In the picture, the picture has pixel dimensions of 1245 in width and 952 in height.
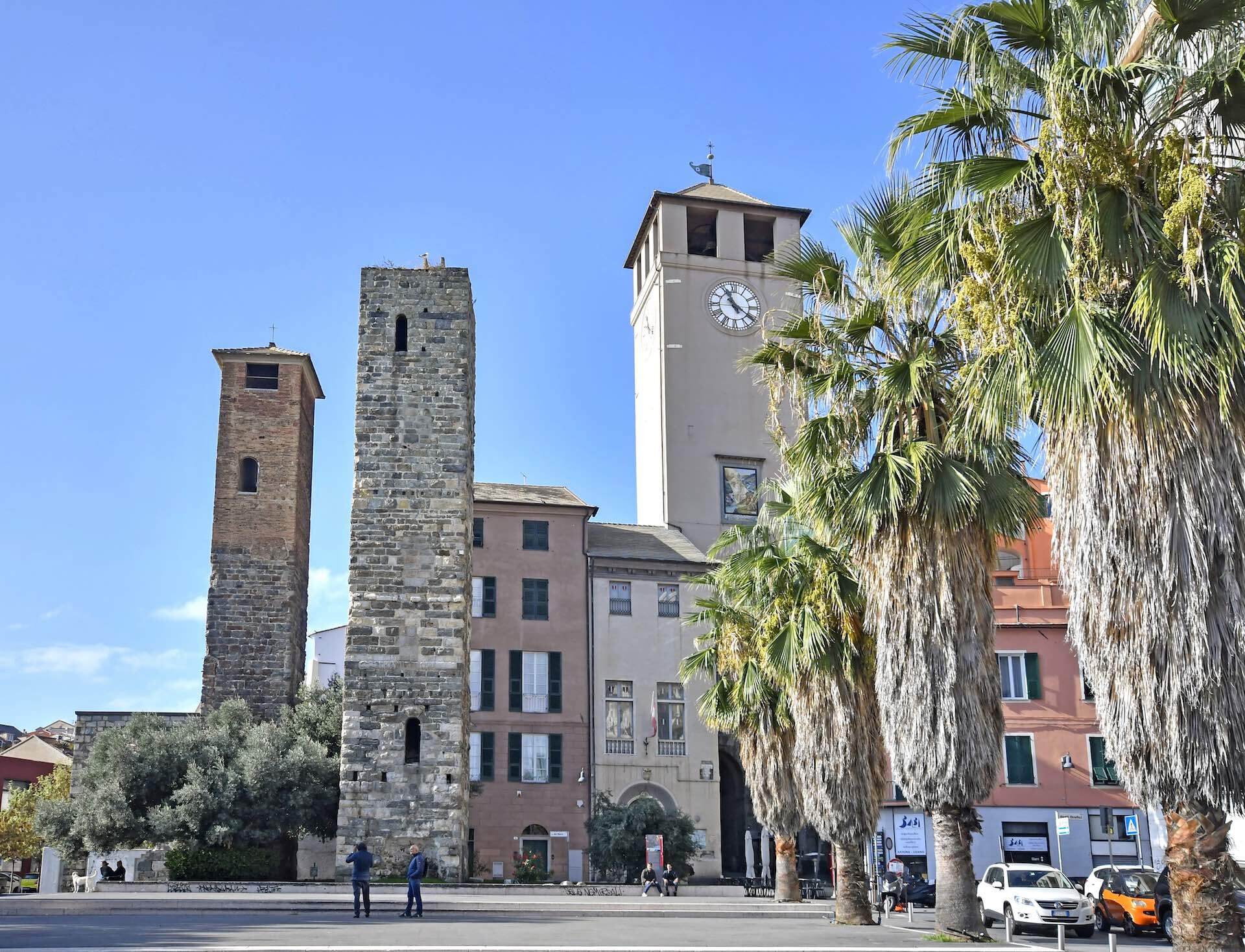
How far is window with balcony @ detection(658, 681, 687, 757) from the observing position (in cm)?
4059

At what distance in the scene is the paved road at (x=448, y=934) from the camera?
14.4 metres

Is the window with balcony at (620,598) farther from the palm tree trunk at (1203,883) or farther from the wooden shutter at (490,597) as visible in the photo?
the palm tree trunk at (1203,883)

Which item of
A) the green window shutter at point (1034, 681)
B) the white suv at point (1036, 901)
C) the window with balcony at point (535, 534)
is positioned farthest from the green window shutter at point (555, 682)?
the white suv at point (1036, 901)

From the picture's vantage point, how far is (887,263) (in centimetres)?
1505

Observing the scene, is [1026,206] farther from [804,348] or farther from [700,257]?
[700,257]

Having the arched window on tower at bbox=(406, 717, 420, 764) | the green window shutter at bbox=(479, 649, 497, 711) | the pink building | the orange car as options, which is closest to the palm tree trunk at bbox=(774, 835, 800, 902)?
the orange car

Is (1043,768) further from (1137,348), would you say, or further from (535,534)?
(1137,348)

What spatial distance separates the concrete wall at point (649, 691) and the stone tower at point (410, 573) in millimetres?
11286

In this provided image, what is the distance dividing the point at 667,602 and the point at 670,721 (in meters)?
3.91

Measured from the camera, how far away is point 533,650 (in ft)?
133

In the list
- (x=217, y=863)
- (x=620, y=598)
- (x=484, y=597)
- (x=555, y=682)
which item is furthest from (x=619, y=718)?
(x=217, y=863)

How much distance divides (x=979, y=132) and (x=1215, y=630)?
5159 millimetres

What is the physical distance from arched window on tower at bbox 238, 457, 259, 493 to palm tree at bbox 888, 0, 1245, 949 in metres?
31.3

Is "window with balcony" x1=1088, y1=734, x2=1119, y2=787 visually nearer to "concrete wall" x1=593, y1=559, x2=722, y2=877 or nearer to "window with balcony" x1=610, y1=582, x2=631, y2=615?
"concrete wall" x1=593, y1=559, x2=722, y2=877
